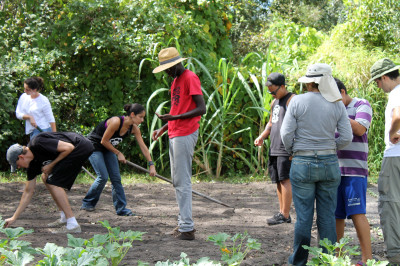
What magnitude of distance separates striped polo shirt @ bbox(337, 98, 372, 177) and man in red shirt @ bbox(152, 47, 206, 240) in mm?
1483

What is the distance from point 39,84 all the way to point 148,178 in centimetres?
275

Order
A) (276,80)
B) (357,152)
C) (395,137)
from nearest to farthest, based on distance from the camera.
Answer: (395,137), (357,152), (276,80)

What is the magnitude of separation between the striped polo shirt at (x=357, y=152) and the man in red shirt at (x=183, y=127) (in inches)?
58.4

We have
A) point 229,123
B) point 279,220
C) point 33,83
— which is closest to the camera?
point 279,220

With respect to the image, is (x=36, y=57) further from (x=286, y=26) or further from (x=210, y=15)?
(x=286, y=26)

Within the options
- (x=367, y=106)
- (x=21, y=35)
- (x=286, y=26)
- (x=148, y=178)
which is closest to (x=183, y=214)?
(x=367, y=106)

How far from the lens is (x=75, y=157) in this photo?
18.9 feet

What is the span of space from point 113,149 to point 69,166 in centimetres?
77

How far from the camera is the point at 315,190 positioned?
430 cm

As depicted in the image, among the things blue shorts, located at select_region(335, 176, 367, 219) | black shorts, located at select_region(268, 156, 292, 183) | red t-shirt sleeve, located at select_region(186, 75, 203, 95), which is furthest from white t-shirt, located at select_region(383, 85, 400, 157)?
red t-shirt sleeve, located at select_region(186, 75, 203, 95)

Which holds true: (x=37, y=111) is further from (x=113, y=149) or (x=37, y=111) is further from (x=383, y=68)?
(x=383, y=68)

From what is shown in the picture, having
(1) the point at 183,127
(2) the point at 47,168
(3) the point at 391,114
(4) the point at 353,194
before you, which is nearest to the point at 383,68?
(3) the point at 391,114

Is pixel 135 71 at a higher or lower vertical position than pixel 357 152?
higher

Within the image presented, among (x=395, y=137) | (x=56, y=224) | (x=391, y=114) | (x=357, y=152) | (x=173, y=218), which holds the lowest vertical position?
(x=173, y=218)
